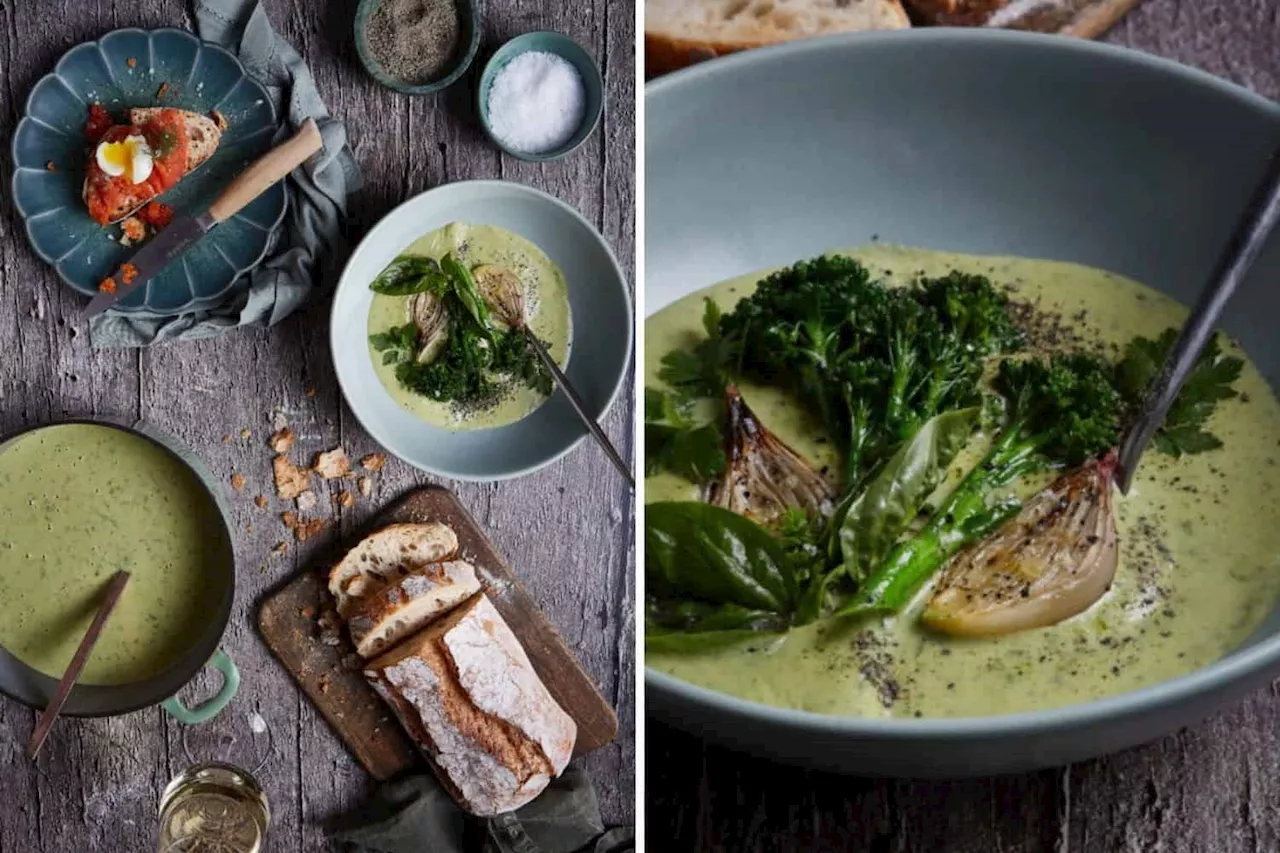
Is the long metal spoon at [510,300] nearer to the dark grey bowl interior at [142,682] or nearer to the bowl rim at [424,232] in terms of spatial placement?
the bowl rim at [424,232]

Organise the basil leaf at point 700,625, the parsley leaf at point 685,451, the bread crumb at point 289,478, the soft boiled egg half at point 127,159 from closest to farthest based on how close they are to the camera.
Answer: the basil leaf at point 700,625, the parsley leaf at point 685,451, the soft boiled egg half at point 127,159, the bread crumb at point 289,478

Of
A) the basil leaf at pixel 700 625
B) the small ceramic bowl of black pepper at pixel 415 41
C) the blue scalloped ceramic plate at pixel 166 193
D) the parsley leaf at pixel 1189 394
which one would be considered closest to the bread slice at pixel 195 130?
the blue scalloped ceramic plate at pixel 166 193

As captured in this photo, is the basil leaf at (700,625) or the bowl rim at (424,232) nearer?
the basil leaf at (700,625)

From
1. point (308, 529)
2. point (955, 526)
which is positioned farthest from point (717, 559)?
point (308, 529)

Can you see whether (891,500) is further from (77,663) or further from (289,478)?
(77,663)

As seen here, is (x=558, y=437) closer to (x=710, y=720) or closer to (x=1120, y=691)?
(x=710, y=720)

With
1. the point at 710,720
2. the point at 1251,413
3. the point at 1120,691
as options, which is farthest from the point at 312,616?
the point at 1251,413
